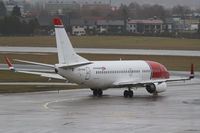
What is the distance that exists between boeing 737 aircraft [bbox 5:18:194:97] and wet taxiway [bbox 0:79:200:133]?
1.24 meters

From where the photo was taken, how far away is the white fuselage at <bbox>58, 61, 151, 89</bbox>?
46.2 metres

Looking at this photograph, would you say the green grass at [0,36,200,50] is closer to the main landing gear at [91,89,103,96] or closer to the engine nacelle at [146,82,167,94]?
the engine nacelle at [146,82,167,94]

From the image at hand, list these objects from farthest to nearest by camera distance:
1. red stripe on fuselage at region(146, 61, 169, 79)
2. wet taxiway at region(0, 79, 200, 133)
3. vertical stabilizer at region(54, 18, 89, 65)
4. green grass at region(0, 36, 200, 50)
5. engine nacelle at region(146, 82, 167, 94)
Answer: green grass at region(0, 36, 200, 50) < red stripe on fuselage at region(146, 61, 169, 79) < engine nacelle at region(146, 82, 167, 94) < vertical stabilizer at region(54, 18, 89, 65) < wet taxiway at region(0, 79, 200, 133)

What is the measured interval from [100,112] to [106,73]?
11.3 metres

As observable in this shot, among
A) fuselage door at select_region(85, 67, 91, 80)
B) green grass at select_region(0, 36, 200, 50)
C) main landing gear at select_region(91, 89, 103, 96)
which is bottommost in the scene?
green grass at select_region(0, 36, 200, 50)

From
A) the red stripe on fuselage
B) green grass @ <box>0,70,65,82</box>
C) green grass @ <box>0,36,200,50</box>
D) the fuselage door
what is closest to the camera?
the fuselage door

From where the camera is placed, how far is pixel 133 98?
4856 cm

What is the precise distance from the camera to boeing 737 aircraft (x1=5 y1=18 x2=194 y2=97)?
4600 centimetres

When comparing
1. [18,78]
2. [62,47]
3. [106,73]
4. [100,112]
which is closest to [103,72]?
[106,73]

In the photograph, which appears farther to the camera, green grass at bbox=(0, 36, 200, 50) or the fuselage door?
green grass at bbox=(0, 36, 200, 50)

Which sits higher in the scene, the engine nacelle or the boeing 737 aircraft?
the boeing 737 aircraft

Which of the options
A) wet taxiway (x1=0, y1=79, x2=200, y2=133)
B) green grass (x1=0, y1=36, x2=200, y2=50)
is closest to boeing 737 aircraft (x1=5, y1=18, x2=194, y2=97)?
wet taxiway (x1=0, y1=79, x2=200, y2=133)

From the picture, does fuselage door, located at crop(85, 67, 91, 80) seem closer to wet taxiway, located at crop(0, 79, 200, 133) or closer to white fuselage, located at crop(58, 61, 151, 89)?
white fuselage, located at crop(58, 61, 151, 89)

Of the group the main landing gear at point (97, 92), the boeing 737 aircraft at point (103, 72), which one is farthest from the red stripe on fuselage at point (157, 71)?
the main landing gear at point (97, 92)
